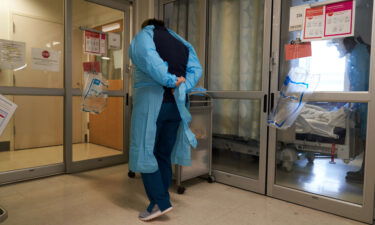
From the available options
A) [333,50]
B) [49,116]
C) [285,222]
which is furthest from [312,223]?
[49,116]

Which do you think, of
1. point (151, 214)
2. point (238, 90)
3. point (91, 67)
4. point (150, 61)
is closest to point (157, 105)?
point (150, 61)

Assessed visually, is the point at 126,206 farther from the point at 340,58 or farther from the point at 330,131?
the point at 340,58

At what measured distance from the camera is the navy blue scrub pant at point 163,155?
1.85m

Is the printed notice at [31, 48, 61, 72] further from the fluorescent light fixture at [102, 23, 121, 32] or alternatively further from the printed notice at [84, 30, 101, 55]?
the fluorescent light fixture at [102, 23, 121, 32]

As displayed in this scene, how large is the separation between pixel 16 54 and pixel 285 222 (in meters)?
2.76

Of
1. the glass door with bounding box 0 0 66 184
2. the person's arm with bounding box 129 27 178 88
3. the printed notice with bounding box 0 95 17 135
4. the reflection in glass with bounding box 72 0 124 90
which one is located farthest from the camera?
the reflection in glass with bounding box 72 0 124 90

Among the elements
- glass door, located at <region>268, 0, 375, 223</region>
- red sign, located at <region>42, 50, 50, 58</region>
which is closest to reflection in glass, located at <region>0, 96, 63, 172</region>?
red sign, located at <region>42, 50, 50, 58</region>

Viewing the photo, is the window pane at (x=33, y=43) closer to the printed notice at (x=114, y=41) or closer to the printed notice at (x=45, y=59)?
the printed notice at (x=45, y=59)

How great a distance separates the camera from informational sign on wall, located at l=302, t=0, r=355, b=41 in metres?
1.92

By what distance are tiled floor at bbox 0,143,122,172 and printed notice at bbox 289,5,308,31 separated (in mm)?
2526

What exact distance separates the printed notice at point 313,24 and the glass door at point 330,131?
65 mm

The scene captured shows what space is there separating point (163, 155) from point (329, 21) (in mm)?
1583

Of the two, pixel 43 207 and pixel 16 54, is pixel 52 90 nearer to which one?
pixel 16 54

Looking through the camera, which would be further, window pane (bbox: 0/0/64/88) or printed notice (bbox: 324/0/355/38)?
window pane (bbox: 0/0/64/88)
